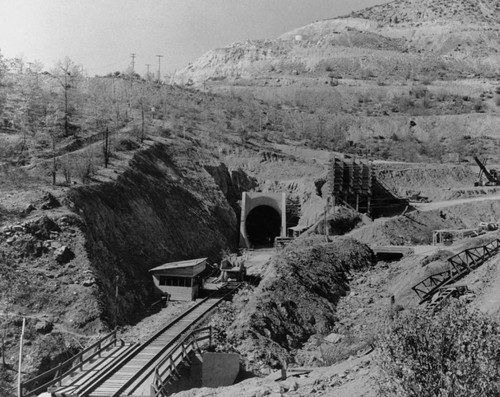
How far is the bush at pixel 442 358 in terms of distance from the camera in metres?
10.1

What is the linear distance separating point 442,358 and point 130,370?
14565mm

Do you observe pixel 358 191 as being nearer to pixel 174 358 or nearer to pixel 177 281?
pixel 177 281

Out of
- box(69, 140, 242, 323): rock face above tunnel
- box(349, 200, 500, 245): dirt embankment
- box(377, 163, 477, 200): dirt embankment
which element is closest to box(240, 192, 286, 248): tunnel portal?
box(69, 140, 242, 323): rock face above tunnel

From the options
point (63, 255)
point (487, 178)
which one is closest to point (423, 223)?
point (487, 178)

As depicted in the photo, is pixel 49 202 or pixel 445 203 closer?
pixel 49 202

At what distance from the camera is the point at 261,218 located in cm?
5641

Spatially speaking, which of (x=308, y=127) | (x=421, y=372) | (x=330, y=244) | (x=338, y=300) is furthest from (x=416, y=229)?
(x=421, y=372)

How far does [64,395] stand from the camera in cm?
1994

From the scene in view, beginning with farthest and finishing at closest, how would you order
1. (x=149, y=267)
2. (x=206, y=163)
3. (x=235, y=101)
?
(x=235, y=101)
(x=206, y=163)
(x=149, y=267)

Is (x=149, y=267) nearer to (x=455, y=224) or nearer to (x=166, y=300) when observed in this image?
(x=166, y=300)

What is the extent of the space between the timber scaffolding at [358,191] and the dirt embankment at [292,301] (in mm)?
12493

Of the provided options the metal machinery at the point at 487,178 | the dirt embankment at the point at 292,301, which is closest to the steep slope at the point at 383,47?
the metal machinery at the point at 487,178

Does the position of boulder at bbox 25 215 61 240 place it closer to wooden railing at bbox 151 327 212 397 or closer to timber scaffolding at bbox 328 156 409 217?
wooden railing at bbox 151 327 212 397

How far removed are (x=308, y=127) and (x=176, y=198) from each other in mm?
36972
